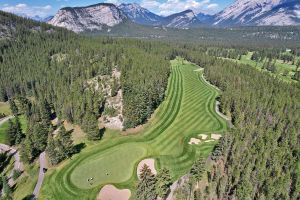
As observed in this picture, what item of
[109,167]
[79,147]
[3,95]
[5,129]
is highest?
[109,167]

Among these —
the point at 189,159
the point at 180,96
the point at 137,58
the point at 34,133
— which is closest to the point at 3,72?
the point at 137,58

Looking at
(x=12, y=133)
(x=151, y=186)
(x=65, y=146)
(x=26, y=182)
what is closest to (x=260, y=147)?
(x=151, y=186)

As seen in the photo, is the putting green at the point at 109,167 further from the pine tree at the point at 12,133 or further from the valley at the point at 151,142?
the pine tree at the point at 12,133

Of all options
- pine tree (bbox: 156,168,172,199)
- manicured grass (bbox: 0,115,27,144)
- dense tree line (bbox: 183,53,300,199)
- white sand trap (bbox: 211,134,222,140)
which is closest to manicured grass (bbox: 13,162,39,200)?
manicured grass (bbox: 0,115,27,144)

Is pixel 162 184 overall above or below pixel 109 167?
above

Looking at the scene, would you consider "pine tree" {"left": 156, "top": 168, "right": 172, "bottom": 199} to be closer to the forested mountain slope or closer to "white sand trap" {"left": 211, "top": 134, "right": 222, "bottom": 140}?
"white sand trap" {"left": 211, "top": 134, "right": 222, "bottom": 140}

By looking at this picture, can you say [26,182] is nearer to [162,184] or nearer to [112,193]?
[112,193]

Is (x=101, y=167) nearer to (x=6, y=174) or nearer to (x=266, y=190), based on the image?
(x=6, y=174)
